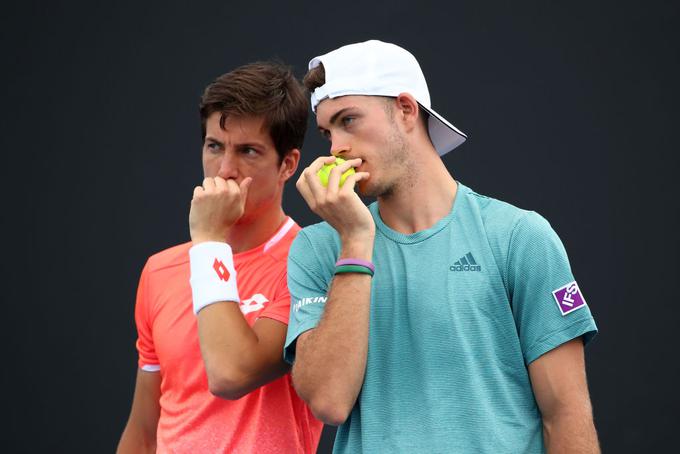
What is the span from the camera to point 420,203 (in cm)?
251

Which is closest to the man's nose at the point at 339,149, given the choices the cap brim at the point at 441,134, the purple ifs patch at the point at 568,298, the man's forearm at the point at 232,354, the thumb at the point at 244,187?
the cap brim at the point at 441,134

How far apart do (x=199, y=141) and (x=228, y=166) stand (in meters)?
1.99

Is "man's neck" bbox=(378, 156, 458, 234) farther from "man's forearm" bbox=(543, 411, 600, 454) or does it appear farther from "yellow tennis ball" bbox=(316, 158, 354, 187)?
"man's forearm" bbox=(543, 411, 600, 454)

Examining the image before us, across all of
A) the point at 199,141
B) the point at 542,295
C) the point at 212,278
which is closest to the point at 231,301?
the point at 212,278

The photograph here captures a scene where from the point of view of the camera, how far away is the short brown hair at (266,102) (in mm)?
2822

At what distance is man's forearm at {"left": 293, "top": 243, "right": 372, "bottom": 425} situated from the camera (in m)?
2.31

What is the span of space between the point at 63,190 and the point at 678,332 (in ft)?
8.94

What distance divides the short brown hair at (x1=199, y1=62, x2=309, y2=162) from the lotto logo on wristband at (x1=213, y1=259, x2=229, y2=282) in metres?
0.39

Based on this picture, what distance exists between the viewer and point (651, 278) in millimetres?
4309

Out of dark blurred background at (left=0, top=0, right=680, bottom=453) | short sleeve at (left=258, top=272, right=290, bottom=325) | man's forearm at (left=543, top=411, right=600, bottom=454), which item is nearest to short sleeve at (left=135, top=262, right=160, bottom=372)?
short sleeve at (left=258, top=272, right=290, bottom=325)

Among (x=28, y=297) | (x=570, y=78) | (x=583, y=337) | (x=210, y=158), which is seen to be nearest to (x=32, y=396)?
(x=28, y=297)

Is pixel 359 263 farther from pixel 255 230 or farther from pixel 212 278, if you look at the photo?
pixel 255 230

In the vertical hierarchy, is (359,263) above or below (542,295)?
above

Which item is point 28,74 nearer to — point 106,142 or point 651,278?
point 106,142
